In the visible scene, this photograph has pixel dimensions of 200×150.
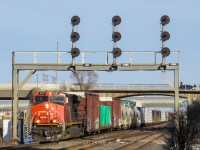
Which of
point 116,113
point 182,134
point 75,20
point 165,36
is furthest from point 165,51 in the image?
point 116,113

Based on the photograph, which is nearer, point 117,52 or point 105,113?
point 117,52

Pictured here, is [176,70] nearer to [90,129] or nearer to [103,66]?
[103,66]

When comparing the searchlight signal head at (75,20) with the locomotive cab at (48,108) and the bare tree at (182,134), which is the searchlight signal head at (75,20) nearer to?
Answer: the locomotive cab at (48,108)

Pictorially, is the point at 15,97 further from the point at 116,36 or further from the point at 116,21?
the point at 116,21

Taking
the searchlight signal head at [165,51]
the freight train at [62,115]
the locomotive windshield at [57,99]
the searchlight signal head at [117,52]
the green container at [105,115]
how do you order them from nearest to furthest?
the freight train at [62,115] < the locomotive windshield at [57,99] < the searchlight signal head at [117,52] < the searchlight signal head at [165,51] < the green container at [105,115]

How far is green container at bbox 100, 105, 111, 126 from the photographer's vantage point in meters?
45.0

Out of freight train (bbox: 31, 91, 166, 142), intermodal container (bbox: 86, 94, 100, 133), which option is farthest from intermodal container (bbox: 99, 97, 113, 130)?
intermodal container (bbox: 86, 94, 100, 133)

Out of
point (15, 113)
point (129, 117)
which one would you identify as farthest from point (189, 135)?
point (129, 117)

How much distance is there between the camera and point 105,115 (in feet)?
153

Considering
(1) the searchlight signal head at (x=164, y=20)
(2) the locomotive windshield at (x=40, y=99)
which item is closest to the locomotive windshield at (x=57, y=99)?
(2) the locomotive windshield at (x=40, y=99)

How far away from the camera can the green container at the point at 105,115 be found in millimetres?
45031

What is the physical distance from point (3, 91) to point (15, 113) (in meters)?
49.3

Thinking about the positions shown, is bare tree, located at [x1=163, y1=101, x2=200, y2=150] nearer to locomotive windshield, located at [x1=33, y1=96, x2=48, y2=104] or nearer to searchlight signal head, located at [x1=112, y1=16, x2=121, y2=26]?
locomotive windshield, located at [x1=33, y1=96, x2=48, y2=104]

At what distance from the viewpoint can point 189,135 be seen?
65.1 ft
